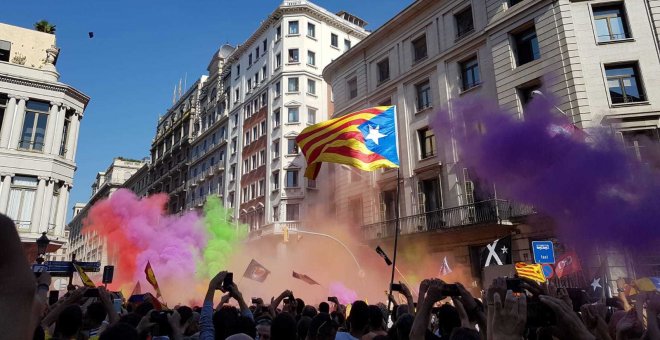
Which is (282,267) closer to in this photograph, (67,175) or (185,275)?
(185,275)

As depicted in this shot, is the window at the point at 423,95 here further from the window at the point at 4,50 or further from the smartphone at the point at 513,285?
the window at the point at 4,50

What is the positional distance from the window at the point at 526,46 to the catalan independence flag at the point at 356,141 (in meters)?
8.60

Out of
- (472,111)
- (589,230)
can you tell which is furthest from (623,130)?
(589,230)

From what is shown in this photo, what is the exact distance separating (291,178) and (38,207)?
60.0 feet

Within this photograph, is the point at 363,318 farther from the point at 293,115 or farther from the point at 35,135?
the point at 293,115

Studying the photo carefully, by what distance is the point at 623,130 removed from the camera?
56.0 feet

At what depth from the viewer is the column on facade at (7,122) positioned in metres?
23.8

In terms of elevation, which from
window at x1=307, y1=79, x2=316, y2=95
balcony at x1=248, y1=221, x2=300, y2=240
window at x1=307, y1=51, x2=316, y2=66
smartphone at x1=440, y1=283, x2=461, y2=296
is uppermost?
window at x1=307, y1=51, x2=316, y2=66

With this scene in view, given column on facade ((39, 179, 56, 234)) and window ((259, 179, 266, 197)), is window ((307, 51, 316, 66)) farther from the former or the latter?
column on facade ((39, 179, 56, 234))

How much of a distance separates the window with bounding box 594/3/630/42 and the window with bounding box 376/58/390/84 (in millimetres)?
12326

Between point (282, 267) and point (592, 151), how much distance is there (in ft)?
84.3

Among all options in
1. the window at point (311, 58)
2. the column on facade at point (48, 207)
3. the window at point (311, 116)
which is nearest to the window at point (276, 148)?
the window at point (311, 116)

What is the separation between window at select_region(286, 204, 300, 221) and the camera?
35.3 m

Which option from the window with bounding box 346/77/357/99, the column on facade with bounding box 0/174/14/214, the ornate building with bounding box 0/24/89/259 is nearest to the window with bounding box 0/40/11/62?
the ornate building with bounding box 0/24/89/259
